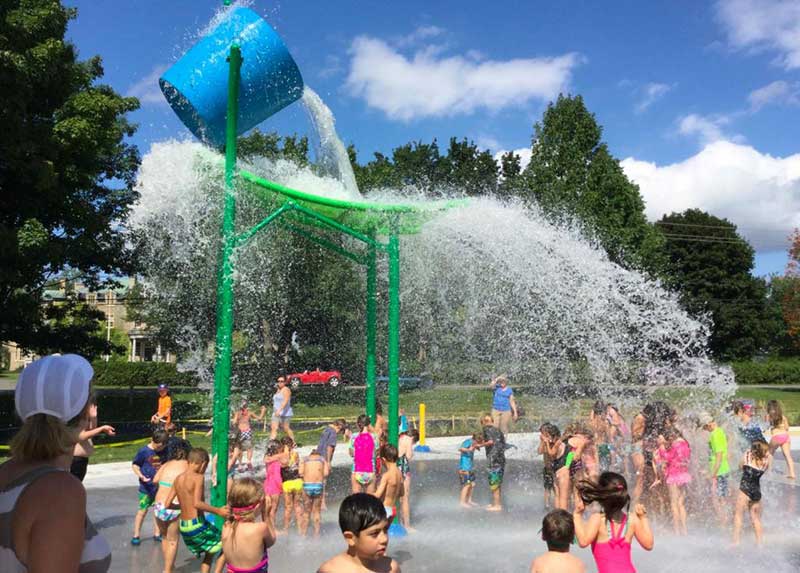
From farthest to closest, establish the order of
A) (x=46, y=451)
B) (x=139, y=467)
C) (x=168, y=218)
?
(x=168, y=218)
(x=139, y=467)
(x=46, y=451)

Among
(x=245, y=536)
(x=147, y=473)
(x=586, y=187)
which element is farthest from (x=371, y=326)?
(x=586, y=187)

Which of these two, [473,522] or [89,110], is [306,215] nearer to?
[473,522]

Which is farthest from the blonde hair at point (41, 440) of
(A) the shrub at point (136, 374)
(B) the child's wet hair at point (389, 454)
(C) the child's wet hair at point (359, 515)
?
(A) the shrub at point (136, 374)

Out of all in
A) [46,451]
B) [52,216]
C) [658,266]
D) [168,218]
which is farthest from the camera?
[658,266]

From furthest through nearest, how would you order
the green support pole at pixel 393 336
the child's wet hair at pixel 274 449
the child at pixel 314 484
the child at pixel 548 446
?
the child at pixel 548 446
the child's wet hair at pixel 274 449
the green support pole at pixel 393 336
the child at pixel 314 484

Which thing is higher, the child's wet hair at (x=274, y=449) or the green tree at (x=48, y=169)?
the green tree at (x=48, y=169)

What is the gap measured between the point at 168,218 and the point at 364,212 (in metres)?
2.59

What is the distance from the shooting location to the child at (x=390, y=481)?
22.6 feet

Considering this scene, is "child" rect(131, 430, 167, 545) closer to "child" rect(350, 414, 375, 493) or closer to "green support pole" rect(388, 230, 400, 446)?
"child" rect(350, 414, 375, 493)

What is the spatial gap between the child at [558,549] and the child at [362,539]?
49.2 inches

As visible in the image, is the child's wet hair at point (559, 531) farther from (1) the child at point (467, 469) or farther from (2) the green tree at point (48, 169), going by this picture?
(2) the green tree at point (48, 169)

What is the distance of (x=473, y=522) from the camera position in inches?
347

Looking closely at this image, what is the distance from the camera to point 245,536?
4.66 meters

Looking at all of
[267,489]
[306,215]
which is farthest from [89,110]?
[267,489]
